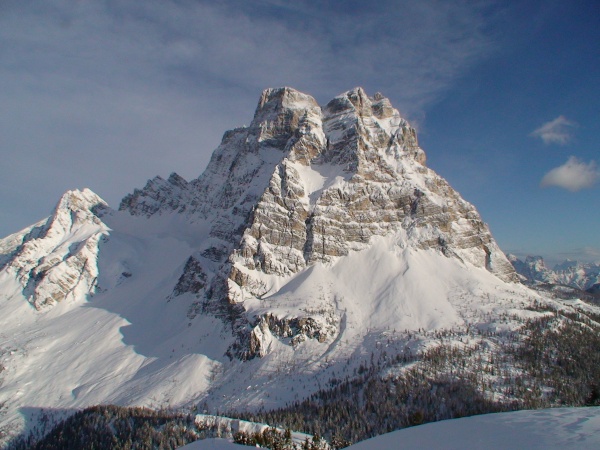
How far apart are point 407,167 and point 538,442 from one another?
17567 cm

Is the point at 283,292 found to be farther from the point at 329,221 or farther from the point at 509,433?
the point at 509,433

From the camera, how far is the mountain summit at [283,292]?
12462 cm

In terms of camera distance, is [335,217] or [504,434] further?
[335,217]

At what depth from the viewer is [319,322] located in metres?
130

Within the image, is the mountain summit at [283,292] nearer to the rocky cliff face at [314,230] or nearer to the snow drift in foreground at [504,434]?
the rocky cliff face at [314,230]

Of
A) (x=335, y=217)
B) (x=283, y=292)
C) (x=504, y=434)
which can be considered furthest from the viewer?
(x=335, y=217)

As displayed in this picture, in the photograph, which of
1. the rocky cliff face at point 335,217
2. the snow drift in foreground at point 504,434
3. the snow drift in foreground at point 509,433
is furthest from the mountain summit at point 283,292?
the snow drift in foreground at point 509,433

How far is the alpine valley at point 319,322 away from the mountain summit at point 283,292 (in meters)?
0.60

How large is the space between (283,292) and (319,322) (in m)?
23.1

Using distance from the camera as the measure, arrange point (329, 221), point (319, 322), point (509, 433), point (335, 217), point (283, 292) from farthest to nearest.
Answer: point (335, 217) < point (329, 221) < point (283, 292) < point (319, 322) < point (509, 433)

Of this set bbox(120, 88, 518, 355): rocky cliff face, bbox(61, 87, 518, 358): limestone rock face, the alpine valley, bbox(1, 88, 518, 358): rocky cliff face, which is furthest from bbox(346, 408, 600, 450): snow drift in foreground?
bbox(120, 88, 518, 355): rocky cliff face

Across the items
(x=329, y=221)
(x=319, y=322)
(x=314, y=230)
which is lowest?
(x=319, y=322)

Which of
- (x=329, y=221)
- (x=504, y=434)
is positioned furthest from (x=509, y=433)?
(x=329, y=221)

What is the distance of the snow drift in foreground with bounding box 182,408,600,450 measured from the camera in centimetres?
2266
